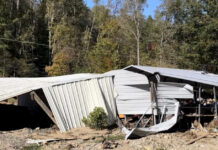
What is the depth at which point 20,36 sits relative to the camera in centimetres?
2941

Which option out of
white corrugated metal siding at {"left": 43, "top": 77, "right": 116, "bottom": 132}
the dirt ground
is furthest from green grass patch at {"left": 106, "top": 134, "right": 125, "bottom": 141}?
white corrugated metal siding at {"left": 43, "top": 77, "right": 116, "bottom": 132}

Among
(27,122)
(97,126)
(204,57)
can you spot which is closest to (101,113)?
(97,126)

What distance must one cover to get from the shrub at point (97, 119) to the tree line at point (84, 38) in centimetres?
1178

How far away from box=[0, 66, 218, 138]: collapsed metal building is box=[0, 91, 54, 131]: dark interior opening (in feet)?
6.19

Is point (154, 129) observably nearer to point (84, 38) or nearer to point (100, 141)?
point (100, 141)

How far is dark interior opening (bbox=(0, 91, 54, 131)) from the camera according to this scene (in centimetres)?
1178

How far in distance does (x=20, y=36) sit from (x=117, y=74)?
858 inches

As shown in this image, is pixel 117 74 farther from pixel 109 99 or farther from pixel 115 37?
pixel 115 37

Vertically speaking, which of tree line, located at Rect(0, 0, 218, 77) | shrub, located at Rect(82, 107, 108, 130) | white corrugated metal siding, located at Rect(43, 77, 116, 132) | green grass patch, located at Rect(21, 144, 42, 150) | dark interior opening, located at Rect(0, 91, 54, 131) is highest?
tree line, located at Rect(0, 0, 218, 77)

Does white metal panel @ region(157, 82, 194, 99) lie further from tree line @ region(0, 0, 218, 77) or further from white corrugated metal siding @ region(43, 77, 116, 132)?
tree line @ region(0, 0, 218, 77)

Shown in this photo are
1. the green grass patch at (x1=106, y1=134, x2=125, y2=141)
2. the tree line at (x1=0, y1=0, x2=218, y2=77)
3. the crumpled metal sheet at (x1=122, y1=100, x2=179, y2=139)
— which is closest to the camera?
the crumpled metal sheet at (x1=122, y1=100, x2=179, y2=139)

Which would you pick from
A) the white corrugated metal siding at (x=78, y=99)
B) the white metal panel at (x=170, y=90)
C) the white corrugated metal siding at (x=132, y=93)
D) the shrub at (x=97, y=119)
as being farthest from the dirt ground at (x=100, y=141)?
the white metal panel at (x=170, y=90)

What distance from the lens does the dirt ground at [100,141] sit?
7.57m

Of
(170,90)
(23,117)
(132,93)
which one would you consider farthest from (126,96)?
(23,117)
